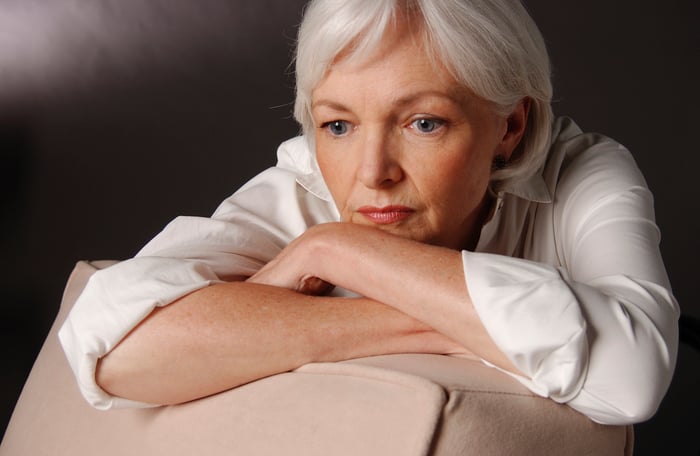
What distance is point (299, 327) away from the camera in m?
1.65

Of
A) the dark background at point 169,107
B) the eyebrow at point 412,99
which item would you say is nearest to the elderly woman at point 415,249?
the eyebrow at point 412,99

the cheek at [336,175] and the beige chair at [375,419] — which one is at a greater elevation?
the cheek at [336,175]

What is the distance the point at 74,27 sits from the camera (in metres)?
3.86

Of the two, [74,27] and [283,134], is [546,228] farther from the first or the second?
[74,27]

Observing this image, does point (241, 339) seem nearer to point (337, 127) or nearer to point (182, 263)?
point (182, 263)

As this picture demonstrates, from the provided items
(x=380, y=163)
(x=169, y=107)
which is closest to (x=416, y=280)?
(x=380, y=163)

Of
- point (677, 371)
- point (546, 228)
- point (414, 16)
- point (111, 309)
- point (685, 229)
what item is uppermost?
point (414, 16)

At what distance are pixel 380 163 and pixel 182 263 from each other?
392 millimetres

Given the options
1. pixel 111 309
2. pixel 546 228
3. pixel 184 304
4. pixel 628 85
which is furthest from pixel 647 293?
pixel 628 85

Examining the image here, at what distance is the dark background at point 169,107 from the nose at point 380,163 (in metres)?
1.99

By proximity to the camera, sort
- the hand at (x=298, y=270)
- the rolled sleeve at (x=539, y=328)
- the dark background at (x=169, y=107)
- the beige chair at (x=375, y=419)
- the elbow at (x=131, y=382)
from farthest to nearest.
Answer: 1. the dark background at (x=169, y=107)
2. the hand at (x=298, y=270)
3. the elbow at (x=131, y=382)
4. the rolled sleeve at (x=539, y=328)
5. the beige chair at (x=375, y=419)

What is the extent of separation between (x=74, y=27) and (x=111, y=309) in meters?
2.38

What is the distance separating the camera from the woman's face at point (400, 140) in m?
1.88

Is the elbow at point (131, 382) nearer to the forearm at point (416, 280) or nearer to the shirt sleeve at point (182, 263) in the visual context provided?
the shirt sleeve at point (182, 263)
